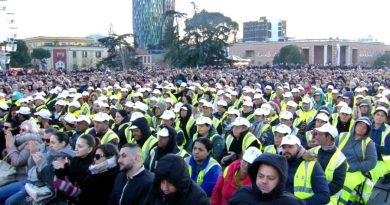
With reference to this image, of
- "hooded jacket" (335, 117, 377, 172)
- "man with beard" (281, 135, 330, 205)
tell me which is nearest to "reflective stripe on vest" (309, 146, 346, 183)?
"man with beard" (281, 135, 330, 205)

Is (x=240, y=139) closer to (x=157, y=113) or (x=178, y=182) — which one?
(x=178, y=182)

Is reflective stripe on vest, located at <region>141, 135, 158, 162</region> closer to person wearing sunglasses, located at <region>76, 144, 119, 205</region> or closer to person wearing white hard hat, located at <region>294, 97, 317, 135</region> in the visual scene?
person wearing sunglasses, located at <region>76, 144, 119, 205</region>

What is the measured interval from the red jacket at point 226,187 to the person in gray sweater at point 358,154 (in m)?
2.07

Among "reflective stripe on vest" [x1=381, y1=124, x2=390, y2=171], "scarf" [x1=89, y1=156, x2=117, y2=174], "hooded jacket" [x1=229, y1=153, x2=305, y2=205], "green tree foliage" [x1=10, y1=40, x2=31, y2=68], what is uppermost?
"green tree foliage" [x1=10, y1=40, x2=31, y2=68]

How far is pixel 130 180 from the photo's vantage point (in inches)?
174

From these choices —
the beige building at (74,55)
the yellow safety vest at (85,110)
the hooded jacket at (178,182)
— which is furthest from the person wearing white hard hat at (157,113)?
the beige building at (74,55)

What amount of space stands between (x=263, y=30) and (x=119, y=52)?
77.2 meters

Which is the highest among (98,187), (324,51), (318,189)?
(324,51)

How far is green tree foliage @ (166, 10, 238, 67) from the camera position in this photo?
53219 millimetres

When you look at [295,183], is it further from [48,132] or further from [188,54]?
[188,54]

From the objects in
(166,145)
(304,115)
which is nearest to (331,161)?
(166,145)

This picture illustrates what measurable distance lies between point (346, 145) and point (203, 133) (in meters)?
2.19

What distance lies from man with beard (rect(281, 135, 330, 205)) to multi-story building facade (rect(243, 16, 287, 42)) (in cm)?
12750

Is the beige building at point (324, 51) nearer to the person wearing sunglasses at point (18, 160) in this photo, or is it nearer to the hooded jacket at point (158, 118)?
the hooded jacket at point (158, 118)
